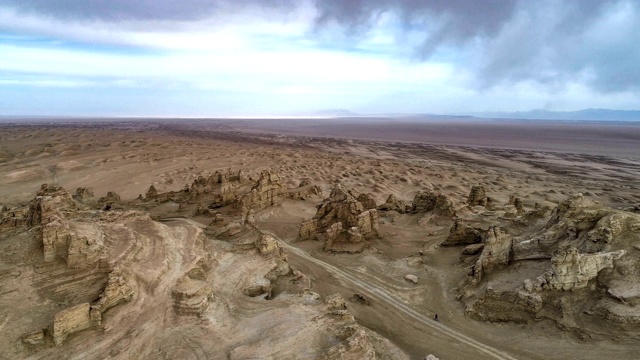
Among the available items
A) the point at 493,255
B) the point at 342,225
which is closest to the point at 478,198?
the point at 342,225

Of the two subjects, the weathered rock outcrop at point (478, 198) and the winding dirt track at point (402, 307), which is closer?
the winding dirt track at point (402, 307)

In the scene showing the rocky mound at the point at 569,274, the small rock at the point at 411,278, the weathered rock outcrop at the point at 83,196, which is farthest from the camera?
the weathered rock outcrop at the point at 83,196

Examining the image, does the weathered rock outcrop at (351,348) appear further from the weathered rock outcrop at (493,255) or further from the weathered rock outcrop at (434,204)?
the weathered rock outcrop at (434,204)

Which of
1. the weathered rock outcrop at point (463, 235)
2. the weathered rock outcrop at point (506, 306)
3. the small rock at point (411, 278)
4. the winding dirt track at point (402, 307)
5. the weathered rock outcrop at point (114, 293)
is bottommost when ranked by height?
the winding dirt track at point (402, 307)

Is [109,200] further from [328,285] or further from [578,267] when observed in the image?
[578,267]

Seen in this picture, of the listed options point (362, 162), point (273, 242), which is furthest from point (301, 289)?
point (362, 162)

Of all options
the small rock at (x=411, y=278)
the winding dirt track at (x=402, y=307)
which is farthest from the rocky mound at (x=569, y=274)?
the small rock at (x=411, y=278)

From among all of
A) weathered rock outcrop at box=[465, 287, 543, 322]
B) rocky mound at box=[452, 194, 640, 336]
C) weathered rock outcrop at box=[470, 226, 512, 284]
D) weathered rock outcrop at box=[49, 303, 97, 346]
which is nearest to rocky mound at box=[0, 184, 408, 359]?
weathered rock outcrop at box=[49, 303, 97, 346]
